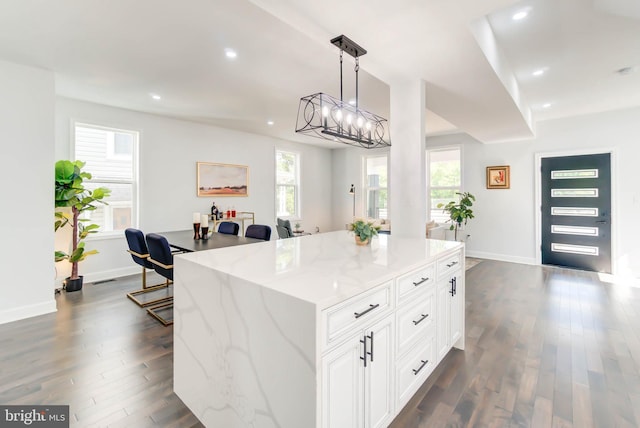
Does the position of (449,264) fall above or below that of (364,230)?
below

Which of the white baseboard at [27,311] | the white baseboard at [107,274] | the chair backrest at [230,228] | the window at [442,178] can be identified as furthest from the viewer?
the window at [442,178]

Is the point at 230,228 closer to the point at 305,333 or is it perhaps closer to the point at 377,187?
the point at 305,333

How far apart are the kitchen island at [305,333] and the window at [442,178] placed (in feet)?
16.6

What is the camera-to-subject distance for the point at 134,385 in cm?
203

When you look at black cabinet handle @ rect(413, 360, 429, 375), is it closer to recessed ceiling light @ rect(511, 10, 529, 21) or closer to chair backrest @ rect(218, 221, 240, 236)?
recessed ceiling light @ rect(511, 10, 529, 21)

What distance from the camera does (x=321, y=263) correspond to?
5.74 feet

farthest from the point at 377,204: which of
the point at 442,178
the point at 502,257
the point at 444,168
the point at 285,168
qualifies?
the point at 502,257

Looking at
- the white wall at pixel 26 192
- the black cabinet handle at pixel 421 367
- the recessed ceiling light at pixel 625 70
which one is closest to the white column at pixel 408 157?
the black cabinet handle at pixel 421 367

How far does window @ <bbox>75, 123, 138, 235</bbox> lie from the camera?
443 centimetres

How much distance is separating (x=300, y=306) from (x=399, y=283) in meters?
0.72

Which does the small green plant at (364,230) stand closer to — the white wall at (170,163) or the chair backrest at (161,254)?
the chair backrest at (161,254)

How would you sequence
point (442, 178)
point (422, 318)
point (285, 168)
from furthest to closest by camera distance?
point (285, 168) → point (442, 178) → point (422, 318)

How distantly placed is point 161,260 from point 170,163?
2.75 m

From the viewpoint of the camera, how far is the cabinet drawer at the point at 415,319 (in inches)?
65.6
